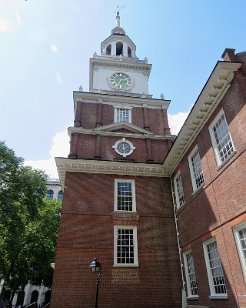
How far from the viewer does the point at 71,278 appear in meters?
13.1

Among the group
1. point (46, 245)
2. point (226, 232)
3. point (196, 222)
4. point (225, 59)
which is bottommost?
point (226, 232)

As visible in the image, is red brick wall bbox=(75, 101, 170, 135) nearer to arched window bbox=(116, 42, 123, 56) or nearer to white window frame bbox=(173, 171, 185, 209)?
white window frame bbox=(173, 171, 185, 209)

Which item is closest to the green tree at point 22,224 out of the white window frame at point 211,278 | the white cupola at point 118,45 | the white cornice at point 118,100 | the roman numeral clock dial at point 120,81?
the white cornice at point 118,100

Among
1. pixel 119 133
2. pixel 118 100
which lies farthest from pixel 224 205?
pixel 118 100

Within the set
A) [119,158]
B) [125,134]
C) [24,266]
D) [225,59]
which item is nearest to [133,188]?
[119,158]

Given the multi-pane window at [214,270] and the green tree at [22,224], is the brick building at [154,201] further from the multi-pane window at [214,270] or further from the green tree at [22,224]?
the green tree at [22,224]

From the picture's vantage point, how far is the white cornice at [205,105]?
9912mm

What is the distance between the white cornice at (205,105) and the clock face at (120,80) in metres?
9.85

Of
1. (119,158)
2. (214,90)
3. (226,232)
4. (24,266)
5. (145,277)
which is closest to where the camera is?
(226,232)

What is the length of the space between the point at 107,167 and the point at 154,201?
3495mm

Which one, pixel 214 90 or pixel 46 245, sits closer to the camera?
pixel 214 90

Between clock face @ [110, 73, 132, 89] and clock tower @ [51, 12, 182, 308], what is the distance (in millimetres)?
1332

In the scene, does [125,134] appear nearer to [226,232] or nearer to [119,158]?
[119,158]

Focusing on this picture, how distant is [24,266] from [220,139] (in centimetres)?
2098
